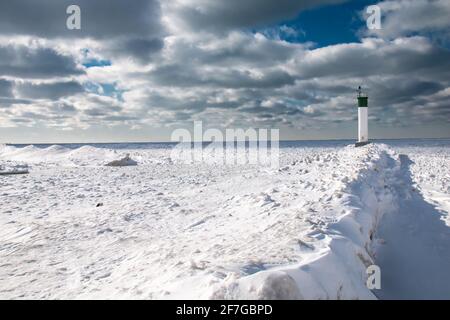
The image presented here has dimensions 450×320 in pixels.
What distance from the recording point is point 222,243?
4809 millimetres

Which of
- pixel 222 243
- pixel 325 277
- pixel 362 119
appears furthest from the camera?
pixel 362 119

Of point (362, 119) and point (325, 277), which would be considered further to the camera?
point (362, 119)

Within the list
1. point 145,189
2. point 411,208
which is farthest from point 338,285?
point 145,189

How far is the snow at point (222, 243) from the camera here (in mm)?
3180

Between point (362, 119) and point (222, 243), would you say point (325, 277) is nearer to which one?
point (222, 243)

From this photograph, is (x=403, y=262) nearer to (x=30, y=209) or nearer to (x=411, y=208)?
(x=411, y=208)

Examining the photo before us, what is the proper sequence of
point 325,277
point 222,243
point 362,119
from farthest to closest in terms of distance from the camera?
point 362,119 < point 222,243 < point 325,277

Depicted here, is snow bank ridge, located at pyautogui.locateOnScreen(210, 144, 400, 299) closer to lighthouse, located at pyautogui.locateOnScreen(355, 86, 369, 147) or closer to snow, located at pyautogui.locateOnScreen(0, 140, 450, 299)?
snow, located at pyautogui.locateOnScreen(0, 140, 450, 299)

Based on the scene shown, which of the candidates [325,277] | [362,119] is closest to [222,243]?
[325,277]

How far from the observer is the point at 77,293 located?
3.76 metres

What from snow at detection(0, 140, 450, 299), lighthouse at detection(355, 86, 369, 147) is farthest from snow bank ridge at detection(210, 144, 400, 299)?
lighthouse at detection(355, 86, 369, 147)

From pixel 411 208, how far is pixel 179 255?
7.41 metres

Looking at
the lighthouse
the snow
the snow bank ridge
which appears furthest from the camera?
the lighthouse

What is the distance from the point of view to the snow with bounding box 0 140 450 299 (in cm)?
318
